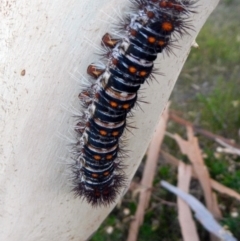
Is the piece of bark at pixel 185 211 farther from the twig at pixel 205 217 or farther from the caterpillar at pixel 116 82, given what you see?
the caterpillar at pixel 116 82

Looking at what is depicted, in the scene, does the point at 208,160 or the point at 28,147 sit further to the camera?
the point at 208,160

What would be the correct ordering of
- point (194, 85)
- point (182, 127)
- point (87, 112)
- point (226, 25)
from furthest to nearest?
1. point (226, 25)
2. point (194, 85)
3. point (182, 127)
4. point (87, 112)

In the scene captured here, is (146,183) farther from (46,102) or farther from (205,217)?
(46,102)

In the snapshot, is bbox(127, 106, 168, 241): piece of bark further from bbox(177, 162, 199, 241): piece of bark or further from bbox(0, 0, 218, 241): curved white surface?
bbox(0, 0, 218, 241): curved white surface

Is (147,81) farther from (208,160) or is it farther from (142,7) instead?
(208,160)

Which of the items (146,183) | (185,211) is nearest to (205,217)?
(185,211)

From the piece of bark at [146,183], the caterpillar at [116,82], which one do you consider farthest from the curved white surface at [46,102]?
the piece of bark at [146,183]

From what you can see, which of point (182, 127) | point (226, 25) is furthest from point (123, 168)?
point (226, 25)

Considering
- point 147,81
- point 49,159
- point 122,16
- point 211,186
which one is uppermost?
point 122,16

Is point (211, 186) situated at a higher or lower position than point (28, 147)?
lower
